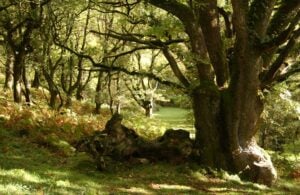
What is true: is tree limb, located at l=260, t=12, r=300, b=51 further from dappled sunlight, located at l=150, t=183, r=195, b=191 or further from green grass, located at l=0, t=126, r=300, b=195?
dappled sunlight, located at l=150, t=183, r=195, b=191

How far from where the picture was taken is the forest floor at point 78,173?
12320mm

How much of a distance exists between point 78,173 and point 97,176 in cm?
63

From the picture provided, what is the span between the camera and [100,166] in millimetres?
14969

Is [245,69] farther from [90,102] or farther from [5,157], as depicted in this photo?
[90,102]

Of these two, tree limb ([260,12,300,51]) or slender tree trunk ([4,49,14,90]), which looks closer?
tree limb ([260,12,300,51])

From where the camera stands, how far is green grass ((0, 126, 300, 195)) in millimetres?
12211

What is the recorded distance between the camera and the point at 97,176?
14.4m

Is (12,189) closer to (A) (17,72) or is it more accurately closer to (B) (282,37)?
(B) (282,37)

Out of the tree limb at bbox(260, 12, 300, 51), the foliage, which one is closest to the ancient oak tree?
the tree limb at bbox(260, 12, 300, 51)

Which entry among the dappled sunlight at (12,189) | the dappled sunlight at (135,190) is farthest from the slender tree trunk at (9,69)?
the dappled sunlight at (12,189)

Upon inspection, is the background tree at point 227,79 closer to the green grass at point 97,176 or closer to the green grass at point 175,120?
the green grass at point 97,176

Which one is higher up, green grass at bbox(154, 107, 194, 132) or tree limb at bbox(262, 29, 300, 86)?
tree limb at bbox(262, 29, 300, 86)

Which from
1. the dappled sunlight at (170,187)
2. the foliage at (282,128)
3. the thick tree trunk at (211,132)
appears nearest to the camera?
the dappled sunlight at (170,187)

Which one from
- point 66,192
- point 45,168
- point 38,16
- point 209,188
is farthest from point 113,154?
point 38,16
